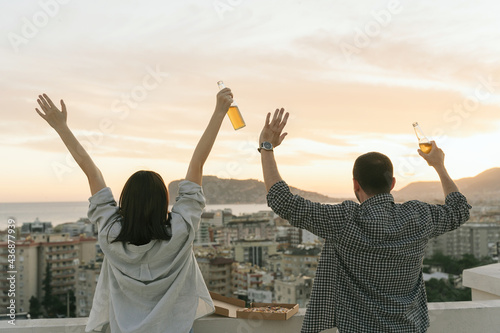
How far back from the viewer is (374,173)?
1.42 meters

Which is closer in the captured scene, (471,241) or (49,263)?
(49,263)

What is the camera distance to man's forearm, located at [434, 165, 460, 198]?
1708mm

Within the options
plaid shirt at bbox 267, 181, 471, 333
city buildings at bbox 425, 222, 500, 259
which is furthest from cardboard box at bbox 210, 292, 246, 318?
city buildings at bbox 425, 222, 500, 259

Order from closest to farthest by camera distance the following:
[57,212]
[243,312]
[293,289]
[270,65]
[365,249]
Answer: [365,249] → [243,312] → [270,65] → [293,289] → [57,212]

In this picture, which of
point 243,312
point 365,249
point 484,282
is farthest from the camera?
point 484,282

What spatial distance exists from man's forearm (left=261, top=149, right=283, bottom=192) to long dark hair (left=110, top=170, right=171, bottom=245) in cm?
30

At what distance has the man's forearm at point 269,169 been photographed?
1430 mm

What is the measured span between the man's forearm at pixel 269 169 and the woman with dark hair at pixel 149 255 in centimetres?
21

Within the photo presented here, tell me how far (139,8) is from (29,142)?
26.9 m

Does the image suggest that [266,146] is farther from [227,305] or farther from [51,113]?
[227,305]

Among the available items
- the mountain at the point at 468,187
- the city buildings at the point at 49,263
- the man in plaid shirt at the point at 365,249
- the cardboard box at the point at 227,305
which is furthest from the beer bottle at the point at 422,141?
the city buildings at the point at 49,263

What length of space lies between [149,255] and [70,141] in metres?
0.51

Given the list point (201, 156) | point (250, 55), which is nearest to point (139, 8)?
point (201, 156)

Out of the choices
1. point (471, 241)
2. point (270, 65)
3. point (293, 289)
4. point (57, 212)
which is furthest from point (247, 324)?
point (57, 212)
